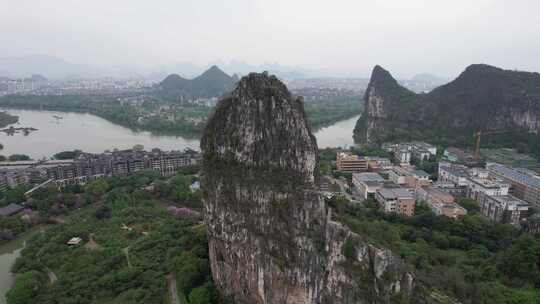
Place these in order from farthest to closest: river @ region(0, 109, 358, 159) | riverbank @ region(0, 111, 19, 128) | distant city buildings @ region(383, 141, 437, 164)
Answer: riverbank @ region(0, 111, 19, 128), river @ region(0, 109, 358, 159), distant city buildings @ region(383, 141, 437, 164)

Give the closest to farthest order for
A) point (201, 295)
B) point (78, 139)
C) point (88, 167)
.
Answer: point (201, 295) < point (88, 167) < point (78, 139)

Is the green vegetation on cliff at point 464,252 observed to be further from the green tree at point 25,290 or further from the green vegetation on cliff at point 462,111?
the green vegetation on cliff at point 462,111

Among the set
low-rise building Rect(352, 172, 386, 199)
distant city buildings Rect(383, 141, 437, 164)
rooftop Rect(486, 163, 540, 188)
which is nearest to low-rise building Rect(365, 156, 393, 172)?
distant city buildings Rect(383, 141, 437, 164)

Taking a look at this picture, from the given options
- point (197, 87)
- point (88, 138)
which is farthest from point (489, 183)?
point (197, 87)

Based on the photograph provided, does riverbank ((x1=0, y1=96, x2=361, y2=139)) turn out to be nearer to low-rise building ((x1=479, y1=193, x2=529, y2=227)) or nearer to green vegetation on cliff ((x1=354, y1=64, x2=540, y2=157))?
green vegetation on cliff ((x1=354, y1=64, x2=540, y2=157))

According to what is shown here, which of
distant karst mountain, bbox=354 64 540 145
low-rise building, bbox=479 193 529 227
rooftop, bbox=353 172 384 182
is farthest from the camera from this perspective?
distant karst mountain, bbox=354 64 540 145

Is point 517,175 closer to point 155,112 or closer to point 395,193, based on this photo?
point 395,193

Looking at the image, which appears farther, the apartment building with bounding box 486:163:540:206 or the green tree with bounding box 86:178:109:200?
the green tree with bounding box 86:178:109:200
